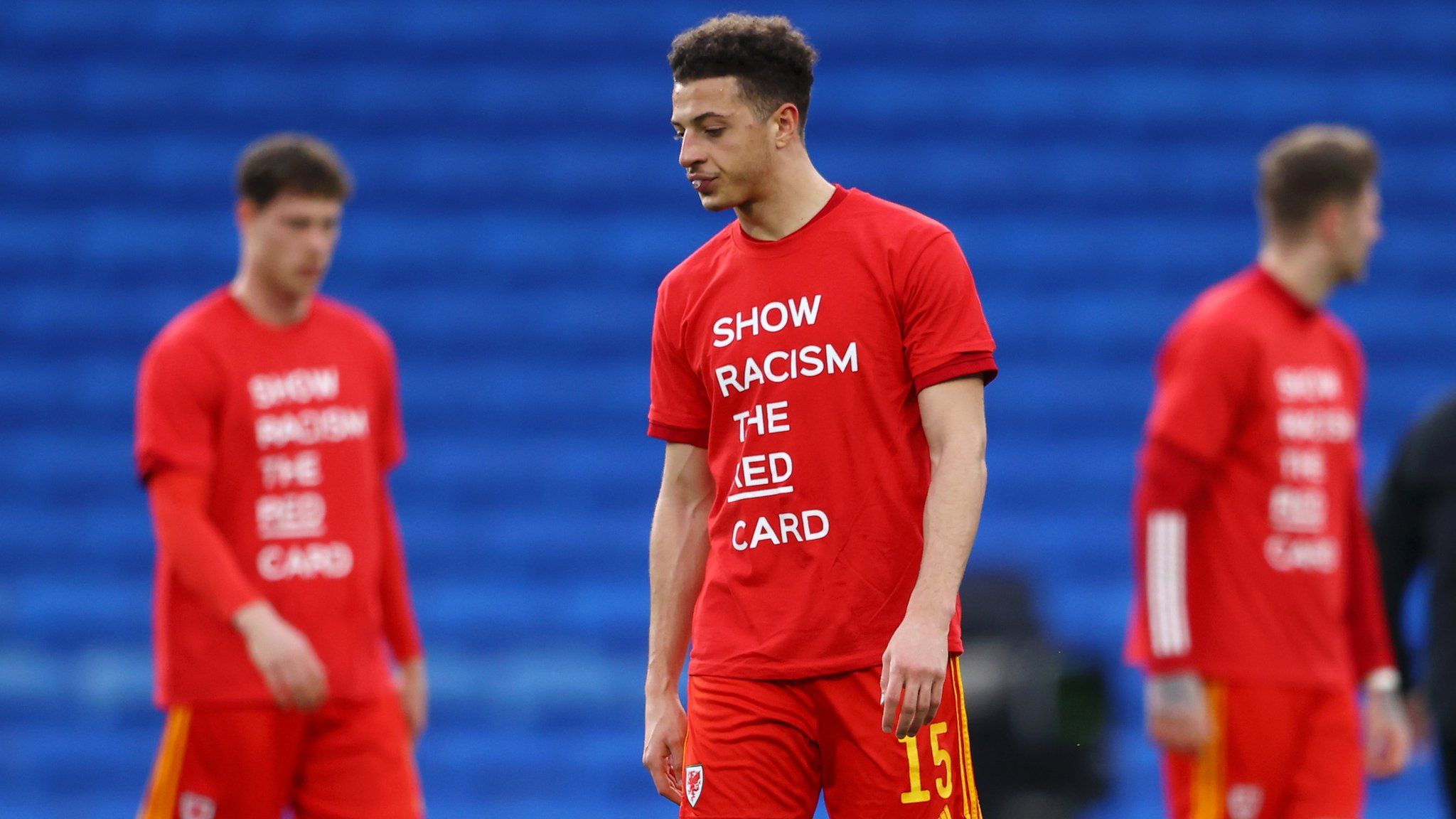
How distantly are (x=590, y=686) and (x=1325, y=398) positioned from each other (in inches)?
212

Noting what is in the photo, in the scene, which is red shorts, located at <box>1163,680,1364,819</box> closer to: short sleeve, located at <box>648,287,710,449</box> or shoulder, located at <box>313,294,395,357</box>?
short sleeve, located at <box>648,287,710,449</box>

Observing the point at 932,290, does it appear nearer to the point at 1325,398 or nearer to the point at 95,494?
the point at 1325,398

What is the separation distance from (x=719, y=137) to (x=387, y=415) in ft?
7.19

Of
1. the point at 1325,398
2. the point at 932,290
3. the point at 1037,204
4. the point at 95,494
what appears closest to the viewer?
the point at 932,290

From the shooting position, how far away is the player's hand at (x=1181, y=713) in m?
4.92

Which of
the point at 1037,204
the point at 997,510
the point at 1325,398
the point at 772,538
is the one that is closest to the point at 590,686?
the point at 997,510

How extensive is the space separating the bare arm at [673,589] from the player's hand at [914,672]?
0.56 m

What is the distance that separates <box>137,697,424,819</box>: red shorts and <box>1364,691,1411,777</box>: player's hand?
2596 mm

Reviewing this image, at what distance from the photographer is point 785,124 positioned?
3422mm

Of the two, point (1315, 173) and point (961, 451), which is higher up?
point (1315, 173)

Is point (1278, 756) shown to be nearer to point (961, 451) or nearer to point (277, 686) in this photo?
point (961, 451)

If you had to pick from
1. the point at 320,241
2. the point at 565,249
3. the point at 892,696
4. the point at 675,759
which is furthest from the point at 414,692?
the point at 565,249

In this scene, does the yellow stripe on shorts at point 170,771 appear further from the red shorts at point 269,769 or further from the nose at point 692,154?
the nose at point 692,154

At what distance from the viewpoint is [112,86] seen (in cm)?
1130
